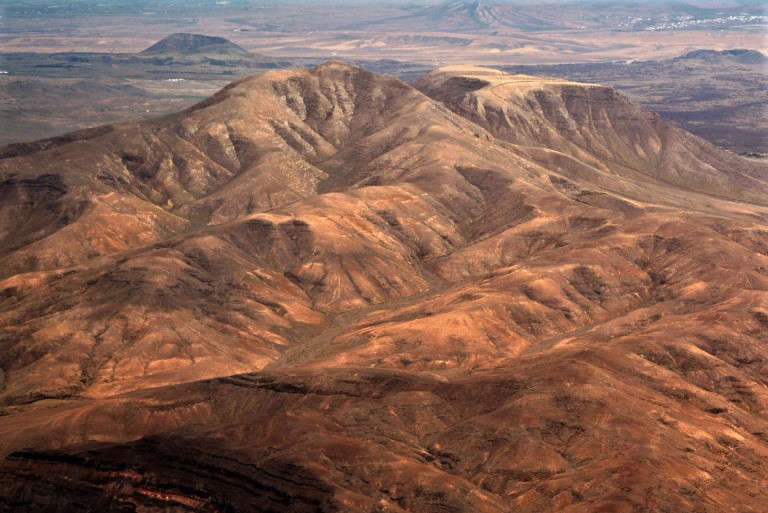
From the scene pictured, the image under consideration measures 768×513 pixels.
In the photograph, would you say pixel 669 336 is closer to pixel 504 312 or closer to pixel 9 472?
pixel 504 312

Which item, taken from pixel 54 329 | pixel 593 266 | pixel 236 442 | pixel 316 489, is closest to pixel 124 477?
pixel 236 442

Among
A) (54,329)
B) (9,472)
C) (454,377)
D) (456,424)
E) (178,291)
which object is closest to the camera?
(9,472)

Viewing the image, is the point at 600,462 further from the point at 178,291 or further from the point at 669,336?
the point at 178,291

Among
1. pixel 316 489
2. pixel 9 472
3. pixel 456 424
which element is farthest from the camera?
pixel 456 424

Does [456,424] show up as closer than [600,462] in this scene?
No

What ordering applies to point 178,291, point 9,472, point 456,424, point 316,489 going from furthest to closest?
1. point 178,291
2. point 456,424
3. point 9,472
4. point 316,489

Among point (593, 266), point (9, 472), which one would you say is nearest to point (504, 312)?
point (593, 266)

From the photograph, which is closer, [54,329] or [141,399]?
[141,399]

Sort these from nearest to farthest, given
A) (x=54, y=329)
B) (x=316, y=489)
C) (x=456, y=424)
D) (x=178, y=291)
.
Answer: (x=316, y=489)
(x=456, y=424)
(x=54, y=329)
(x=178, y=291)
